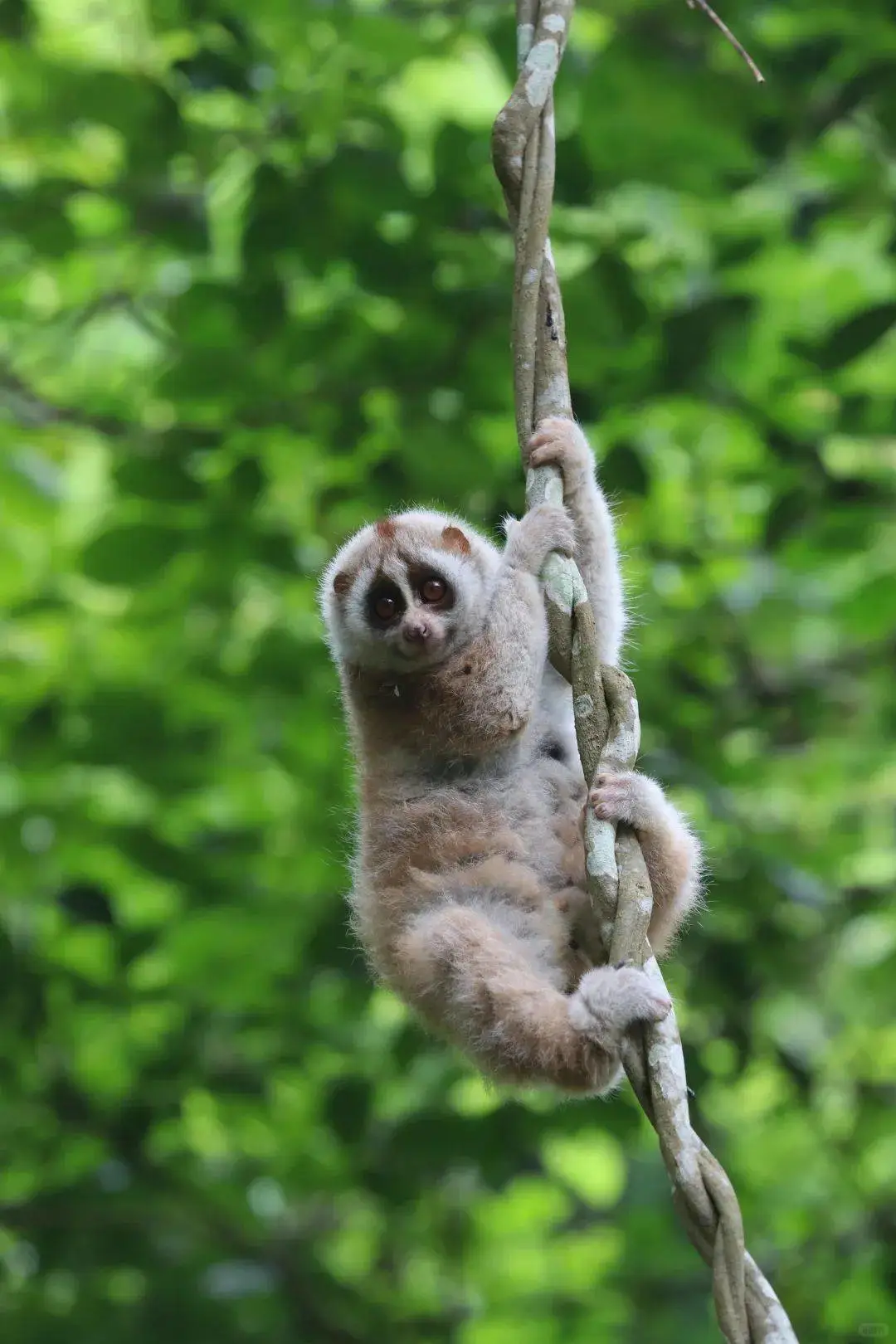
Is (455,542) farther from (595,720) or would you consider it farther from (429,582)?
(595,720)

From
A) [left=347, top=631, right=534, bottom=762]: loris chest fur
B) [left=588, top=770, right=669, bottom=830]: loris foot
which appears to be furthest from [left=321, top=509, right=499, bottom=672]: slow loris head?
[left=588, top=770, right=669, bottom=830]: loris foot

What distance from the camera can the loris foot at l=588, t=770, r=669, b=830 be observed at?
271cm

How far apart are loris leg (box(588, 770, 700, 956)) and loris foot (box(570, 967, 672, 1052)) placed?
0.82ft

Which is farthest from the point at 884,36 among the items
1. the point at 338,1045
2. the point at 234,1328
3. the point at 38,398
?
→ the point at 234,1328

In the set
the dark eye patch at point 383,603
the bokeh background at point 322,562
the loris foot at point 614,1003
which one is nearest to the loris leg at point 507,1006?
the loris foot at point 614,1003

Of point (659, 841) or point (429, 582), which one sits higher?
point (429, 582)

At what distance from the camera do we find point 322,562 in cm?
561

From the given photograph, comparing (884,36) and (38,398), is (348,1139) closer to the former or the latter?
(38,398)

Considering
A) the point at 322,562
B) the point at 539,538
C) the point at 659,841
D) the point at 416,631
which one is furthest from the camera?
the point at 322,562

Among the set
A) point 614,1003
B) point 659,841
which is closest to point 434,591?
point 659,841

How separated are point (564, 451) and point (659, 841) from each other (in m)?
0.96

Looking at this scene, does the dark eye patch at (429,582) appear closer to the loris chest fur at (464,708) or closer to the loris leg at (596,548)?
the loris chest fur at (464,708)

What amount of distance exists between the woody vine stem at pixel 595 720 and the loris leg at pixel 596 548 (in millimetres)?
314

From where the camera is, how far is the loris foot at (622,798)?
2715 mm
